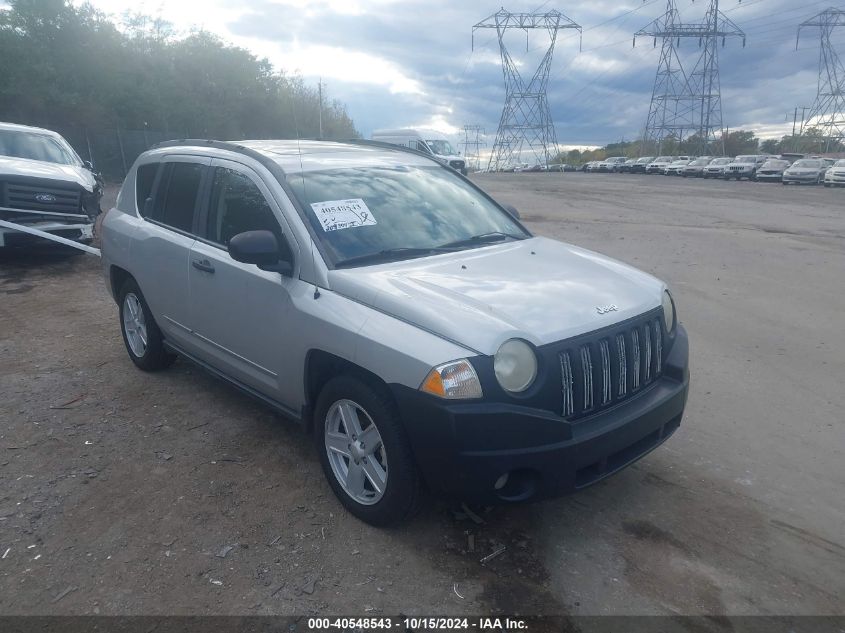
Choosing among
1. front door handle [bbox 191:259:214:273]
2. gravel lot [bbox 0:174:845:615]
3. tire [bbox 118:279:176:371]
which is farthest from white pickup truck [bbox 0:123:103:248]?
front door handle [bbox 191:259:214:273]

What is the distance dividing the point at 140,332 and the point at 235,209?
1955mm

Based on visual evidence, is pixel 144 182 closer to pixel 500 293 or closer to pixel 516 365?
pixel 500 293

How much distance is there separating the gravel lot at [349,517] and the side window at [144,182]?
1.46 m

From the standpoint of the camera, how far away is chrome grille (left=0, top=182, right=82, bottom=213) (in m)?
10.1

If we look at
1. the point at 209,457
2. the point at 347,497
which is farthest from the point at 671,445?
the point at 209,457

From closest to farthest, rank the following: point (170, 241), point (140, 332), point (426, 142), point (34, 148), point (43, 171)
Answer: point (170, 241), point (140, 332), point (43, 171), point (34, 148), point (426, 142)

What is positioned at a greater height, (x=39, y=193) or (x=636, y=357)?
(x=39, y=193)

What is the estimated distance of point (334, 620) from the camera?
9.55ft

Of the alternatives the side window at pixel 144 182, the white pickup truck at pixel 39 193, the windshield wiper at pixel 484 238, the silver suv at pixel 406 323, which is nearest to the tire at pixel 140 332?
the silver suv at pixel 406 323

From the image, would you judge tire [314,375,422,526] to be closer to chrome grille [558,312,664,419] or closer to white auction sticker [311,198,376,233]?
chrome grille [558,312,664,419]

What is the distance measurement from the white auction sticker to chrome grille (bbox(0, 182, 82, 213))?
8223mm

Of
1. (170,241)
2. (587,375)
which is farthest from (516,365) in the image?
(170,241)

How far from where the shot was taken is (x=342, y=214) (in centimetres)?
402

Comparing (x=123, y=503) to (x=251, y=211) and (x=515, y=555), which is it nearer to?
(x=251, y=211)
